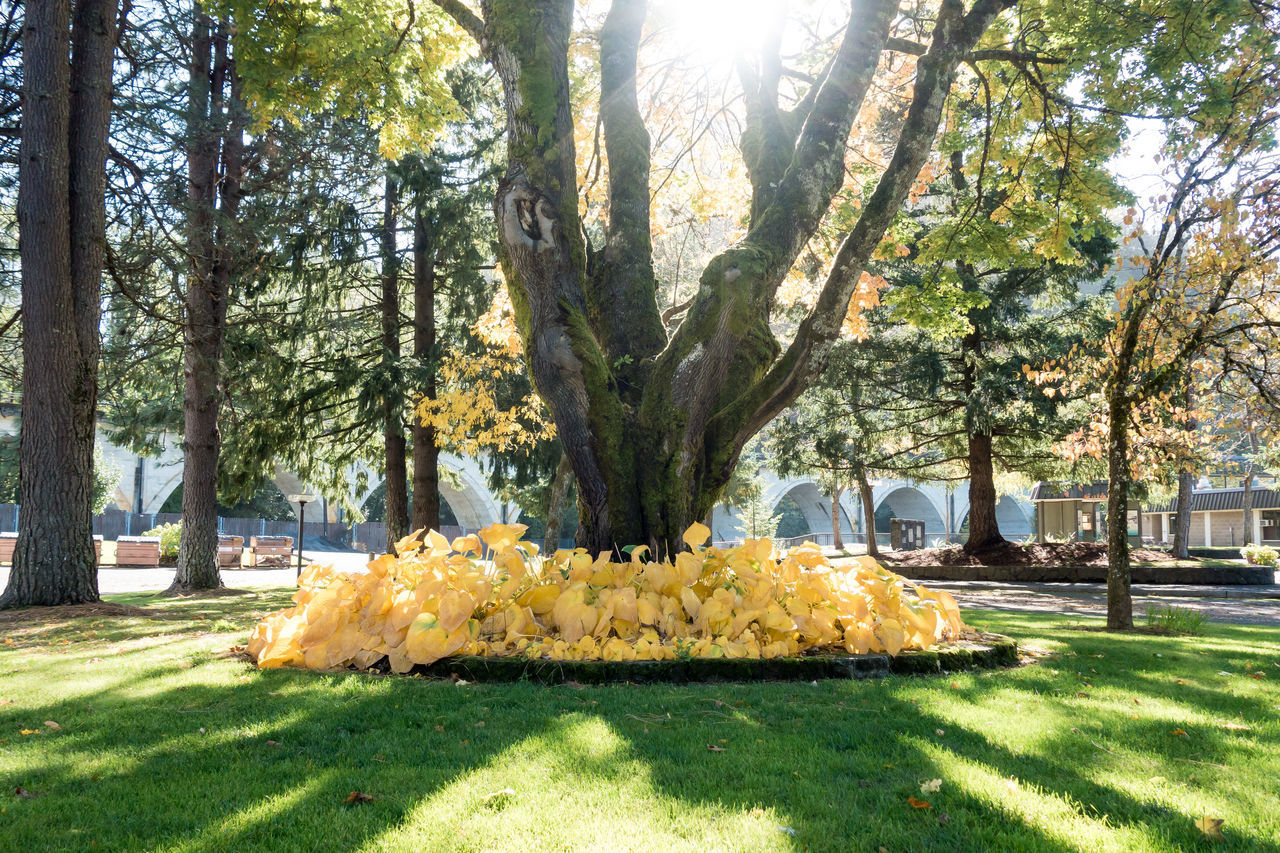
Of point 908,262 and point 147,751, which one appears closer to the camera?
point 147,751

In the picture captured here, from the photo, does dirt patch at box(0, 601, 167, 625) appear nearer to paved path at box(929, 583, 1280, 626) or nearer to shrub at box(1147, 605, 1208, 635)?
shrub at box(1147, 605, 1208, 635)

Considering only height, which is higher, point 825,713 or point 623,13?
point 623,13

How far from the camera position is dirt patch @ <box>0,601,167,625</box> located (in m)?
6.63

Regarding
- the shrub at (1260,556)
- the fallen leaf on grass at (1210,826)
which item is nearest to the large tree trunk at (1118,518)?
the fallen leaf on grass at (1210,826)

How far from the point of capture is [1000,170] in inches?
302

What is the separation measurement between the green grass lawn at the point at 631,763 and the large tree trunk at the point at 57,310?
4422 mm

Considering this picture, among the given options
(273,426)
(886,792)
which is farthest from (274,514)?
(886,792)

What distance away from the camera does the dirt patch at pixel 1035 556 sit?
17.0 metres

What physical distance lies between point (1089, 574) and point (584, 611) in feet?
50.1

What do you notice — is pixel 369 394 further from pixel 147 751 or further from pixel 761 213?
pixel 147 751

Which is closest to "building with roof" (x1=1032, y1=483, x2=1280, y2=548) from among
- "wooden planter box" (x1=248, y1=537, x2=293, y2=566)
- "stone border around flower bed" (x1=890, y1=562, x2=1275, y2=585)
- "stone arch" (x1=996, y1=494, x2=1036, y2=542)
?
"stone border around flower bed" (x1=890, y1=562, x2=1275, y2=585)

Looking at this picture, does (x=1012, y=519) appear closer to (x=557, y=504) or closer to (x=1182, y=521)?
(x=1182, y=521)

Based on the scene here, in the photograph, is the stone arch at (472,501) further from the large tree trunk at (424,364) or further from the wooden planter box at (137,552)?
the large tree trunk at (424,364)

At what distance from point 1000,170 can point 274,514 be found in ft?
143
